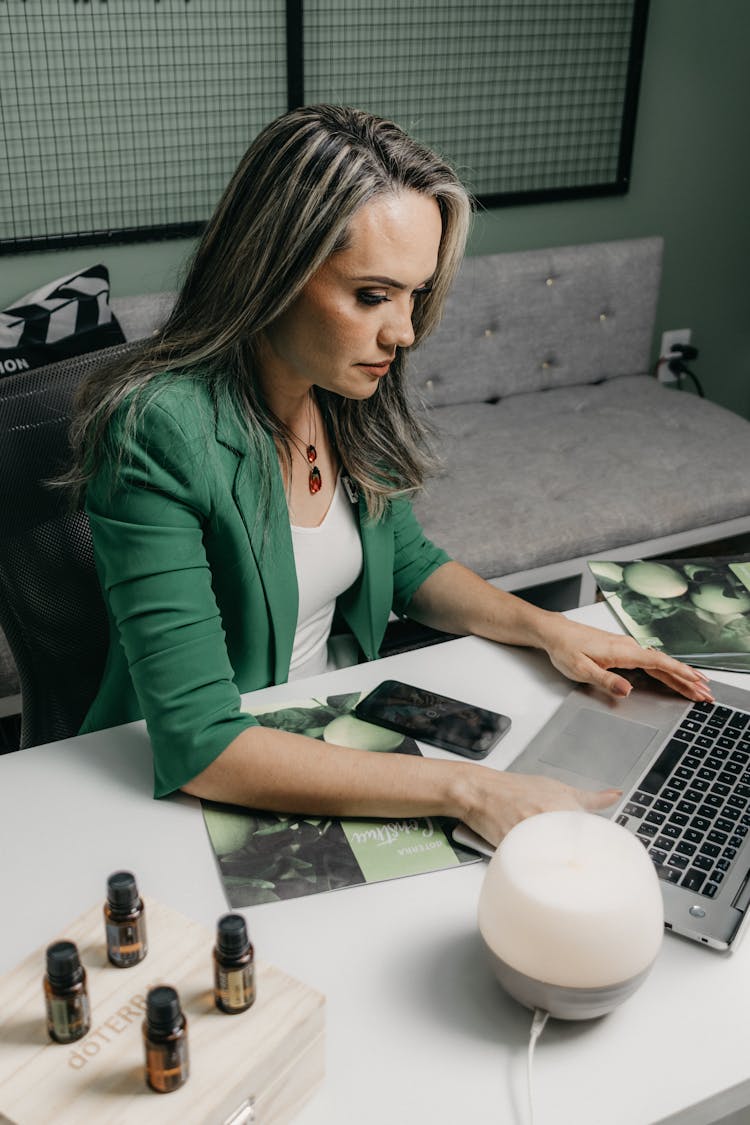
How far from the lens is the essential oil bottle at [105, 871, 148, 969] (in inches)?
27.6

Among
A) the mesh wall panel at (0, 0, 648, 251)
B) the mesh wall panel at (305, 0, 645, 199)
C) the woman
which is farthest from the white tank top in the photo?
the mesh wall panel at (305, 0, 645, 199)

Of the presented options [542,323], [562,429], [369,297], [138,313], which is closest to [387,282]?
[369,297]

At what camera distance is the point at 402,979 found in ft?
2.59

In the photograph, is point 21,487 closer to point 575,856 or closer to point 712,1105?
point 575,856

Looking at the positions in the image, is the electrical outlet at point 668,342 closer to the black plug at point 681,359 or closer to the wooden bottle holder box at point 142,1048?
the black plug at point 681,359

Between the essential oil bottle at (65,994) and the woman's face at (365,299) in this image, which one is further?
the woman's face at (365,299)

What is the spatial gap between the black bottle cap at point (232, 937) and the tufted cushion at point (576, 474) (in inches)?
58.3

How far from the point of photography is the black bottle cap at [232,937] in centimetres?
67

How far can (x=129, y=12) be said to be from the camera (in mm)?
2236

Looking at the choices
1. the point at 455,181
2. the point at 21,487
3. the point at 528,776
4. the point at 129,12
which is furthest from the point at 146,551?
the point at 129,12

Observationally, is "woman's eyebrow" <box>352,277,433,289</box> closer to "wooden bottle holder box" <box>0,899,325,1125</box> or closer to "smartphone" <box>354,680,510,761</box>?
"smartphone" <box>354,680,510,761</box>

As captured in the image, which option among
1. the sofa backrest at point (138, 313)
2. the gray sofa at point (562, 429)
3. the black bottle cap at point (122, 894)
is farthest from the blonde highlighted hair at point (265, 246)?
the sofa backrest at point (138, 313)

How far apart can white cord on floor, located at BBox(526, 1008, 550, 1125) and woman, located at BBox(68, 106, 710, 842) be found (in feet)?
0.60

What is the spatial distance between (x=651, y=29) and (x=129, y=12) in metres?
1.43
